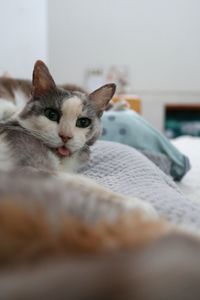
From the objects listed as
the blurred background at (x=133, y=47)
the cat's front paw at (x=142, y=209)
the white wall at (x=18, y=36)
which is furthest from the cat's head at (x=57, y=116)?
the blurred background at (x=133, y=47)

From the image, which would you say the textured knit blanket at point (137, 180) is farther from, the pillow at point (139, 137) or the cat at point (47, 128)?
the pillow at point (139, 137)

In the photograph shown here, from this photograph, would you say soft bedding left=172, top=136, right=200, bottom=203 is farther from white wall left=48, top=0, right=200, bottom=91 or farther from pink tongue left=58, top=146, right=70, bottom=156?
white wall left=48, top=0, right=200, bottom=91

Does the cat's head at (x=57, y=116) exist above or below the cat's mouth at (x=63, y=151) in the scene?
above

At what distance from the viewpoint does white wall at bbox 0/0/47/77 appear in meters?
1.93

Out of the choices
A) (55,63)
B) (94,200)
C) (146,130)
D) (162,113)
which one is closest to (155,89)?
(162,113)

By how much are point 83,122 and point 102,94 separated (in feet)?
0.30

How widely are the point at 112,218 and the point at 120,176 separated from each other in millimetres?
597

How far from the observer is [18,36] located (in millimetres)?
2129

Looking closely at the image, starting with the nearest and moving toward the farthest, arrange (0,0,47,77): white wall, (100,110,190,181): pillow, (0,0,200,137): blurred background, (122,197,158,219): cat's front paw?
(122,197,158,219): cat's front paw
(100,110,190,181): pillow
(0,0,47,77): white wall
(0,0,200,137): blurred background

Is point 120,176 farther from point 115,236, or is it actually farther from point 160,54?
point 160,54

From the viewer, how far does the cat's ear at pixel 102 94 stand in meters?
0.89

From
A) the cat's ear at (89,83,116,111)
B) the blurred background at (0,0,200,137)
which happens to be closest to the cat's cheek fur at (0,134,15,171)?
the cat's ear at (89,83,116,111)

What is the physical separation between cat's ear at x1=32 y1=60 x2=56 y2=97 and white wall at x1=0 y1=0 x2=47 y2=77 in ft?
3.37

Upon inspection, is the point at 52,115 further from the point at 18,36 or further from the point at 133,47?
the point at 133,47
